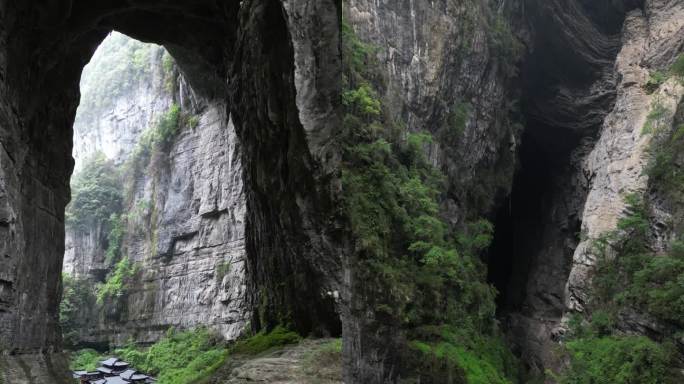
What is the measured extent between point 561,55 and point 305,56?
54.3ft

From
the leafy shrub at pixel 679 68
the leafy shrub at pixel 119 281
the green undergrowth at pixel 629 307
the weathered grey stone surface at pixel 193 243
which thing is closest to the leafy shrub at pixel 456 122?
the green undergrowth at pixel 629 307

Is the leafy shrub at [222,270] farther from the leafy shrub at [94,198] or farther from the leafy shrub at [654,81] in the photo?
the leafy shrub at [654,81]

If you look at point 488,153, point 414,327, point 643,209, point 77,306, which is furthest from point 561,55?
point 77,306

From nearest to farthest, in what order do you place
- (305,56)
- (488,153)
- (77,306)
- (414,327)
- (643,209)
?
(305,56) < (414,327) < (643,209) < (488,153) < (77,306)

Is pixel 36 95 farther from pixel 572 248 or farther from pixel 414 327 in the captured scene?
pixel 572 248

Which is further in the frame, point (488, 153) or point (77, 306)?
point (77, 306)

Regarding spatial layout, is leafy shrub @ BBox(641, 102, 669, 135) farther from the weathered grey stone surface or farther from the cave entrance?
the weathered grey stone surface

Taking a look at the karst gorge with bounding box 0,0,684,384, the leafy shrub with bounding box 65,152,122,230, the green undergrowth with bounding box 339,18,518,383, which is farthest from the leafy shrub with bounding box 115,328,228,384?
the leafy shrub with bounding box 65,152,122,230

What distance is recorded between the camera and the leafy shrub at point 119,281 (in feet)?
89.9

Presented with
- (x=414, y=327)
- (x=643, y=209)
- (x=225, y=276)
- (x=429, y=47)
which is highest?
(x=429, y=47)

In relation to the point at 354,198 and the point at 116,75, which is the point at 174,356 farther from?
the point at 116,75

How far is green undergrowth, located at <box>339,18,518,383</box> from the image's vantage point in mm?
13148

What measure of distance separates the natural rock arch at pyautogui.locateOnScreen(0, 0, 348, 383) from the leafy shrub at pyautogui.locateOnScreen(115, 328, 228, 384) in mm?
7656

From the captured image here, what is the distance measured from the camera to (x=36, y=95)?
12.3 meters
